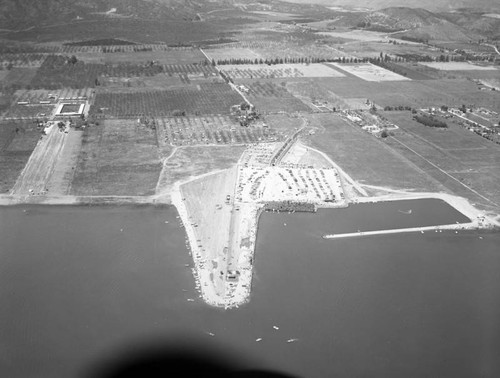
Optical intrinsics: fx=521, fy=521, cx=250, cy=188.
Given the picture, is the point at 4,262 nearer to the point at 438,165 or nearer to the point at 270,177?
the point at 270,177

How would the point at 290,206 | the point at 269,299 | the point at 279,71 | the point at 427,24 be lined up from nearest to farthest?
1. the point at 269,299
2. the point at 290,206
3. the point at 279,71
4. the point at 427,24

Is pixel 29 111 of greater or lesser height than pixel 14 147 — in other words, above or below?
above

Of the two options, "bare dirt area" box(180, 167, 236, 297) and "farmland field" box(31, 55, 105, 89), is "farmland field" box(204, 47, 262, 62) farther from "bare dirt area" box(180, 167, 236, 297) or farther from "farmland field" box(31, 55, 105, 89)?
"bare dirt area" box(180, 167, 236, 297)

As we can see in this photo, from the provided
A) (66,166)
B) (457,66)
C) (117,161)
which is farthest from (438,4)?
(66,166)

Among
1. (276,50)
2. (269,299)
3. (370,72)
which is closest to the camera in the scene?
(269,299)

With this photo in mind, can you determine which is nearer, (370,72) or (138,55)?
(370,72)

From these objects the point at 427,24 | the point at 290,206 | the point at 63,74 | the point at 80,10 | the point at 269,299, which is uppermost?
the point at 80,10

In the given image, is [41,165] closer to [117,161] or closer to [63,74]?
[117,161]

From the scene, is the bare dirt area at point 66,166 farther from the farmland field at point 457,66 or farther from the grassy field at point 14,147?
the farmland field at point 457,66
